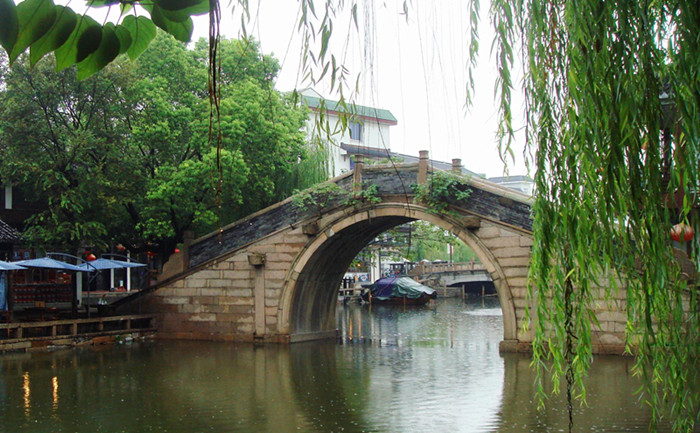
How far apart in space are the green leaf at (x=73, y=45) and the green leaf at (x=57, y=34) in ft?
0.11

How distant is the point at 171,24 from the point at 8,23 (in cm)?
47

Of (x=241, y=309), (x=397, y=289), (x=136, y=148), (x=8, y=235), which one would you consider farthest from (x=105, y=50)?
(x=397, y=289)

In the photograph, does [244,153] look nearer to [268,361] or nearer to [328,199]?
[328,199]

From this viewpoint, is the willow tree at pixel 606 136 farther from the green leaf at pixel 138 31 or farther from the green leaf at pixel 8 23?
the green leaf at pixel 8 23

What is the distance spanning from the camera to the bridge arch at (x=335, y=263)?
1600 cm

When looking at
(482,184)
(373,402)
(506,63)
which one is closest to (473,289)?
(482,184)

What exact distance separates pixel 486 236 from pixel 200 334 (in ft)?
24.5

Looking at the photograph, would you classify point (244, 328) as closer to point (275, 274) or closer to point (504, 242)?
point (275, 274)

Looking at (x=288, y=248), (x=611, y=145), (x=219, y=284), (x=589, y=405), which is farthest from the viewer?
(x=219, y=284)

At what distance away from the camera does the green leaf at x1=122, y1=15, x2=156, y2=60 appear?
2205 mm

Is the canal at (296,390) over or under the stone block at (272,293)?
under

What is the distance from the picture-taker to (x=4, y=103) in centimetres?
1923

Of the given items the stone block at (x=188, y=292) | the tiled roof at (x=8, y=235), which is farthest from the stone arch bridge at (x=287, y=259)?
the tiled roof at (x=8, y=235)

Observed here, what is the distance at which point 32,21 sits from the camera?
6.32 ft
